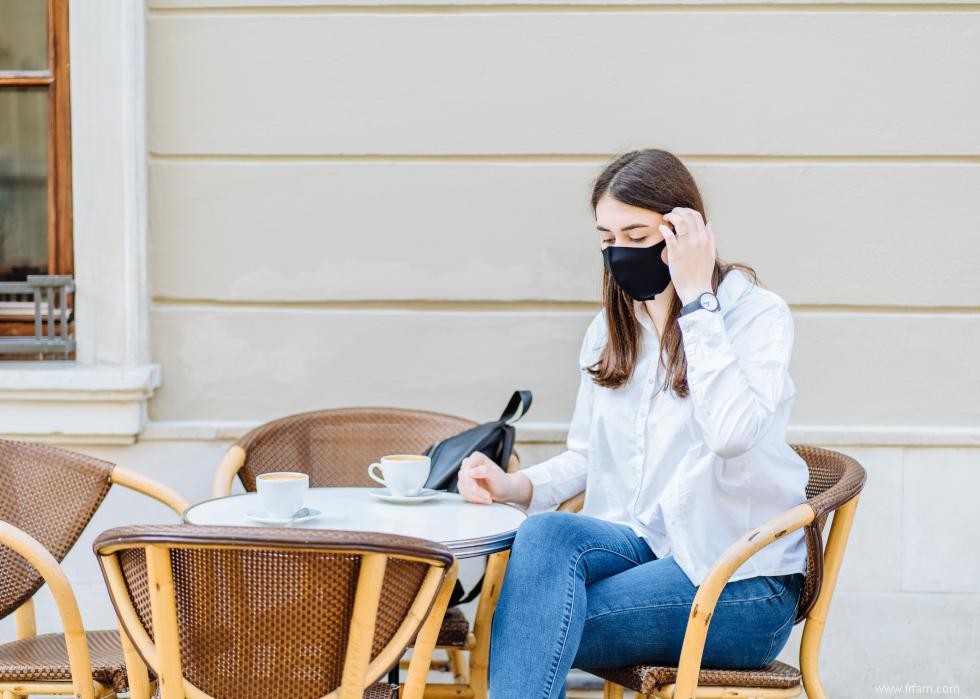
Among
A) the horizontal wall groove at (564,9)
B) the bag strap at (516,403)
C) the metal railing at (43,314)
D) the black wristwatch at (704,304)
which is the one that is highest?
the horizontal wall groove at (564,9)

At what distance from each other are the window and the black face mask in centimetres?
182

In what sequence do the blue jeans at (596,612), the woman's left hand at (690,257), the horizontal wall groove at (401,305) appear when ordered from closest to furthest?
the blue jeans at (596,612), the woman's left hand at (690,257), the horizontal wall groove at (401,305)

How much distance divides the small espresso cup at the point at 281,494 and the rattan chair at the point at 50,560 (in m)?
0.39

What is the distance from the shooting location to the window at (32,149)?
3.17 m

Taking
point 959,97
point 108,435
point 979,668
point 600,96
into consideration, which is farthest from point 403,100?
point 979,668

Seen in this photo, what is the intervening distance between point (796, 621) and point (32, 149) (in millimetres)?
2593

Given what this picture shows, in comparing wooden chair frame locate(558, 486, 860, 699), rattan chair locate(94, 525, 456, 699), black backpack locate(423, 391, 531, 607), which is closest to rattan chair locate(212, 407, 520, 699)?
black backpack locate(423, 391, 531, 607)

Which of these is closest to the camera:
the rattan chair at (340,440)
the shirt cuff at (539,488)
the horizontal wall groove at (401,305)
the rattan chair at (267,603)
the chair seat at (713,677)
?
the rattan chair at (267,603)

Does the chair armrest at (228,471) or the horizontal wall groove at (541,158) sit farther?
the horizontal wall groove at (541,158)

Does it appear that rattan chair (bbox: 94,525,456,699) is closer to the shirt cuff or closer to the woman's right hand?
the woman's right hand

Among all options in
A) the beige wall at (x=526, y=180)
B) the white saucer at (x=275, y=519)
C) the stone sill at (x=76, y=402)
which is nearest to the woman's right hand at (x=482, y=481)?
the white saucer at (x=275, y=519)

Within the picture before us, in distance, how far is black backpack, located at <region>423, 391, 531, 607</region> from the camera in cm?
251

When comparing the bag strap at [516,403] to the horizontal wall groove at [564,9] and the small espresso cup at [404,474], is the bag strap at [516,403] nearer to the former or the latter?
the small espresso cup at [404,474]

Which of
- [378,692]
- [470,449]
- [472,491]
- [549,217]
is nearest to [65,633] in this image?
[378,692]
